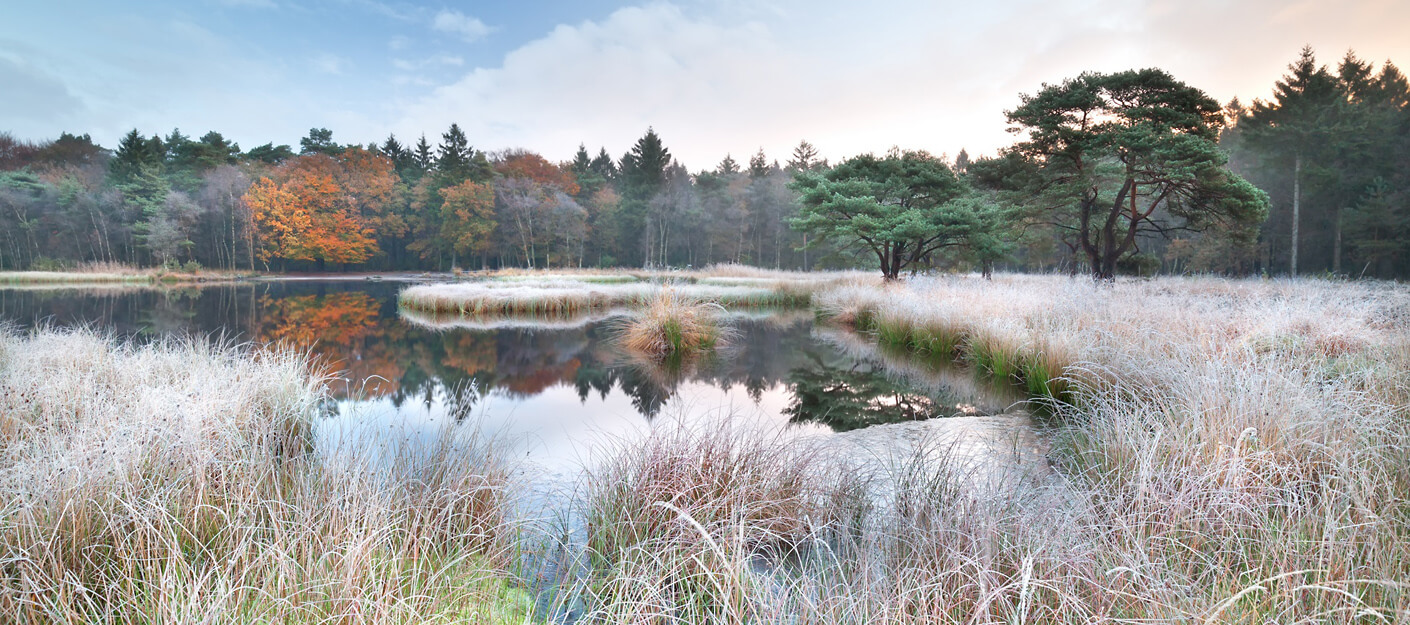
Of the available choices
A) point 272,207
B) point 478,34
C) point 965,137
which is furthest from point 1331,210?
point 272,207

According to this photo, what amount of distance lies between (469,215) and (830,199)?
28342 mm

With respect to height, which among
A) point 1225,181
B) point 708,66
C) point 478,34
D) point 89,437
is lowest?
point 89,437

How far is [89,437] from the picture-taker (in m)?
2.34

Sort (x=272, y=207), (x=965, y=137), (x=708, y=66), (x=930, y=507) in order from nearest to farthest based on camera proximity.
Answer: (x=930, y=507)
(x=708, y=66)
(x=965, y=137)
(x=272, y=207)

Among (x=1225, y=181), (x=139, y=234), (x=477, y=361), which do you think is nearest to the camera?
(x=477, y=361)

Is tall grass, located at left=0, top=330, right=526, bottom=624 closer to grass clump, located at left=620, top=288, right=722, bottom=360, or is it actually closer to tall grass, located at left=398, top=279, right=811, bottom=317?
grass clump, located at left=620, top=288, right=722, bottom=360

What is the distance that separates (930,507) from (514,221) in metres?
36.6

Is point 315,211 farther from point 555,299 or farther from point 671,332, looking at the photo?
point 671,332

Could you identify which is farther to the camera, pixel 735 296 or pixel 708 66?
pixel 708 66

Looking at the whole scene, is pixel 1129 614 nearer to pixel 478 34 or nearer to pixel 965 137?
pixel 965 137

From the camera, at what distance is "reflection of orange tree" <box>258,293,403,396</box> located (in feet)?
21.4

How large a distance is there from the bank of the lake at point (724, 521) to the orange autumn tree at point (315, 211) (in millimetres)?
37444

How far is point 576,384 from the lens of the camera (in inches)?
257

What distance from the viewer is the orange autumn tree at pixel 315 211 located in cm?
3353
